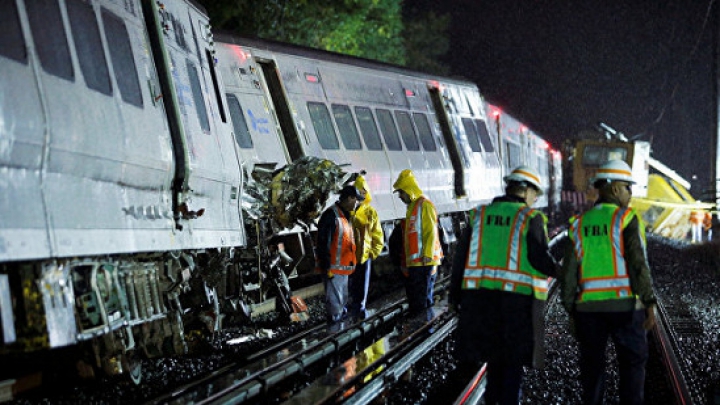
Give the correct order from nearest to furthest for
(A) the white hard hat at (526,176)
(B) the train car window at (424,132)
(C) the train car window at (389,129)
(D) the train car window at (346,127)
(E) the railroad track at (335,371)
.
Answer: (A) the white hard hat at (526,176) < (E) the railroad track at (335,371) < (D) the train car window at (346,127) < (C) the train car window at (389,129) < (B) the train car window at (424,132)

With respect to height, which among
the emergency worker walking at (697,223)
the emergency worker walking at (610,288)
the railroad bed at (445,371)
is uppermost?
the emergency worker walking at (610,288)

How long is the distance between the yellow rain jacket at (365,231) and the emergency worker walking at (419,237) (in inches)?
17.0

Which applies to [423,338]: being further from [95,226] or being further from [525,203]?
[95,226]

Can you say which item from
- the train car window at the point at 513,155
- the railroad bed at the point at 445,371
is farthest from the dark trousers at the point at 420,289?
the train car window at the point at 513,155

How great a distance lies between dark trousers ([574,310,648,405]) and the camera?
5.79 metres

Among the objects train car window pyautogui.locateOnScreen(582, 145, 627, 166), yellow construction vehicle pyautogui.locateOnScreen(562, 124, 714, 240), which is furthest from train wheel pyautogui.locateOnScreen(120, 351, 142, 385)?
train car window pyautogui.locateOnScreen(582, 145, 627, 166)

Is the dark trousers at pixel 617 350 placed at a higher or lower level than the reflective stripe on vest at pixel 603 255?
lower

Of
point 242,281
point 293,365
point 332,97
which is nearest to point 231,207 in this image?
point 242,281

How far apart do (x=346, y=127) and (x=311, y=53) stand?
4.25 feet

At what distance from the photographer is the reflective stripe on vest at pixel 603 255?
5.76m

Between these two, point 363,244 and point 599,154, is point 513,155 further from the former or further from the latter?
point 363,244

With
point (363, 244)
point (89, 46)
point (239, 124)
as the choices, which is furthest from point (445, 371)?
point (239, 124)

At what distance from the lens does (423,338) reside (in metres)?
9.02

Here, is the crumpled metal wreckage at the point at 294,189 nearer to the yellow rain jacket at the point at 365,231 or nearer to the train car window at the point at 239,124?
the train car window at the point at 239,124
